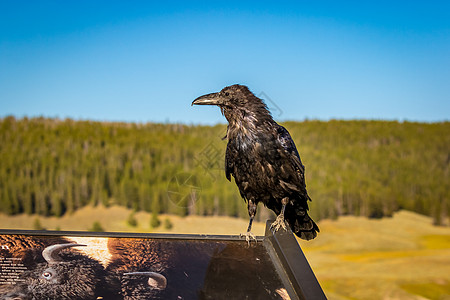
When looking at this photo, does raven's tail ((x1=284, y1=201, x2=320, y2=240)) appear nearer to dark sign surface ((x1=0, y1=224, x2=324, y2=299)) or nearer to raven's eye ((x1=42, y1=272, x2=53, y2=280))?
dark sign surface ((x1=0, y1=224, x2=324, y2=299))

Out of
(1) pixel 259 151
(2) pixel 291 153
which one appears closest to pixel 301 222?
(2) pixel 291 153

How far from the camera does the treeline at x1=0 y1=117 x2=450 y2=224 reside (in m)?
17.0

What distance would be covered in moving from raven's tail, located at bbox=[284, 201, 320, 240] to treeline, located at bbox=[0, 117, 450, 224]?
36.7 feet

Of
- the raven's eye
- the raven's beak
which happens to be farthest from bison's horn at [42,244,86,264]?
the raven's beak

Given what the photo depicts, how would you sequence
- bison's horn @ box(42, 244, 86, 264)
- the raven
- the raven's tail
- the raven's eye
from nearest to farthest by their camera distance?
the raven's eye, bison's horn @ box(42, 244, 86, 264), the raven, the raven's tail

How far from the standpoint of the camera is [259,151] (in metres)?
3.28

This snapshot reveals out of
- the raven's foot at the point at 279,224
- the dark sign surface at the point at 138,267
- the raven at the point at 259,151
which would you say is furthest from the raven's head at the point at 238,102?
the dark sign surface at the point at 138,267

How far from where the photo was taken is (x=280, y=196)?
11.5 ft

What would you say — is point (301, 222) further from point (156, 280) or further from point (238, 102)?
point (156, 280)

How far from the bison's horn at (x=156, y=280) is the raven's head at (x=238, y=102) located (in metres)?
1.51

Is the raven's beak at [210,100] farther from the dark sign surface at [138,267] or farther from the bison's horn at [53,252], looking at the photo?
the bison's horn at [53,252]

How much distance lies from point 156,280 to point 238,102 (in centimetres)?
171

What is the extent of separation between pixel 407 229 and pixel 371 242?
2.77 meters

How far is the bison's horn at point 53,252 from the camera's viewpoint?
121 inches
